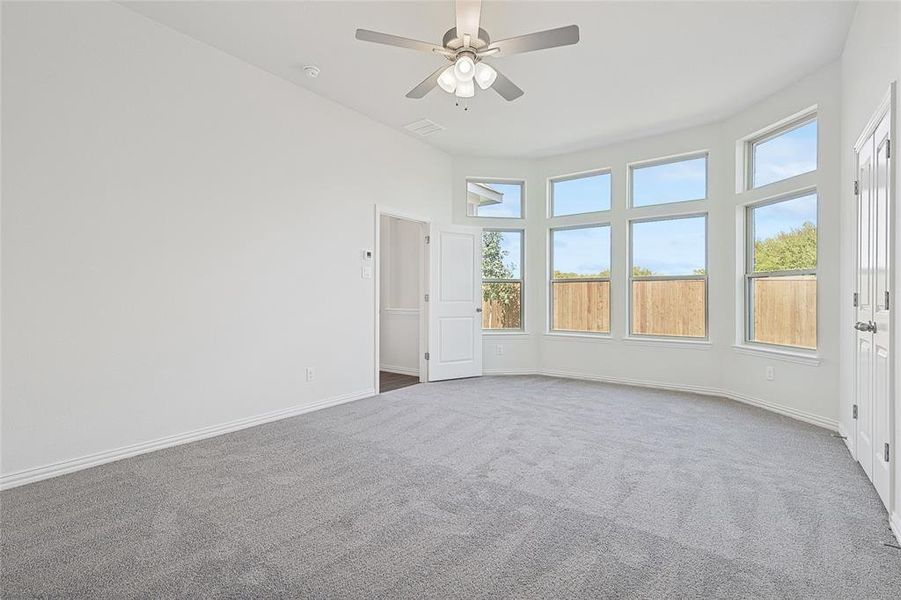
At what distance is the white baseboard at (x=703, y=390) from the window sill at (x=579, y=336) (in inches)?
17.5

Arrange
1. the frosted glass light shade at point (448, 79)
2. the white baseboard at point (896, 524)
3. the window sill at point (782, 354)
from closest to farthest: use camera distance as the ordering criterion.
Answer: the white baseboard at point (896, 524) < the frosted glass light shade at point (448, 79) < the window sill at point (782, 354)

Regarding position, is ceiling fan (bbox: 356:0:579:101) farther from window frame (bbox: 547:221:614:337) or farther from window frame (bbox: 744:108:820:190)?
window frame (bbox: 547:221:614:337)

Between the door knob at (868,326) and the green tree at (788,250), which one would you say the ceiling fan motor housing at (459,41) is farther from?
the green tree at (788,250)

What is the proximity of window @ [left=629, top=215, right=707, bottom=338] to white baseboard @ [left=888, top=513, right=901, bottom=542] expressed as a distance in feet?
10.7

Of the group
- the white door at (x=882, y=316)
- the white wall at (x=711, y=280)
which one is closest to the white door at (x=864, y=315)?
the white door at (x=882, y=316)

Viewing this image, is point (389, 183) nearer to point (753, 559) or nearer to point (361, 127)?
point (361, 127)

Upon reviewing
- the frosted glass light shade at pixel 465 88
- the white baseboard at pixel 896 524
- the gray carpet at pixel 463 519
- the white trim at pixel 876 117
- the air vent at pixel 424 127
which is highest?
the air vent at pixel 424 127

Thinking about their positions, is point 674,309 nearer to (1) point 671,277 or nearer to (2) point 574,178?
(1) point 671,277

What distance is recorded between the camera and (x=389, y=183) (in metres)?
5.29

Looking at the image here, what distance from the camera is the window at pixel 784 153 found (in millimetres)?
4129

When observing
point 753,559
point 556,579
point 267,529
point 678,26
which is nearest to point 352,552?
point 267,529

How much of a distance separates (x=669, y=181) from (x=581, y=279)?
156 centimetres

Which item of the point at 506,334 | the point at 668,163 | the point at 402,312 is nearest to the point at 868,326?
the point at 668,163

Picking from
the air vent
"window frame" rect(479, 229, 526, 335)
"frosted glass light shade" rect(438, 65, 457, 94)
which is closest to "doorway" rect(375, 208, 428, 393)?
"window frame" rect(479, 229, 526, 335)
